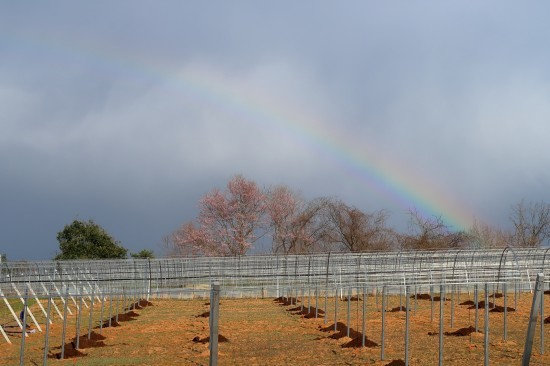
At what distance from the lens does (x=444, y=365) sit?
14914 mm

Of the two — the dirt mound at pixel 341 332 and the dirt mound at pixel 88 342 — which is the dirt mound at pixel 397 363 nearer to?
the dirt mound at pixel 341 332

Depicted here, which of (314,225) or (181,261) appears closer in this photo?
(181,261)

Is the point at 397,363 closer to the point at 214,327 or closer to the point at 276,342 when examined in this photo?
the point at 214,327

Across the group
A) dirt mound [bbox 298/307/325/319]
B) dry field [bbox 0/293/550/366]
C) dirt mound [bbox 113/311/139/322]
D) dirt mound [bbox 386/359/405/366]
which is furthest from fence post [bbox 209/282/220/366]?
dirt mound [bbox 113/311/139/322]

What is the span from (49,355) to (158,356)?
8.90 feet

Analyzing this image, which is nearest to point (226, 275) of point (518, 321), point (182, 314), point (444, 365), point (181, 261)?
point (181, 261)

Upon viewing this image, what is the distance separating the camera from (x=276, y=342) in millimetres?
19031

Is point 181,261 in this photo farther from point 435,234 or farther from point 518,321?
point 435,234

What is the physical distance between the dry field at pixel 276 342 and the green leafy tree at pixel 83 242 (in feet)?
76.3

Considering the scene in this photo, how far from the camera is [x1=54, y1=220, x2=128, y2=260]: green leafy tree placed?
49.7 meters

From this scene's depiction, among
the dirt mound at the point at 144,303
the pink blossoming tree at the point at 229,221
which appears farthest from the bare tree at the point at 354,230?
the dirt mound at the point at 144,303

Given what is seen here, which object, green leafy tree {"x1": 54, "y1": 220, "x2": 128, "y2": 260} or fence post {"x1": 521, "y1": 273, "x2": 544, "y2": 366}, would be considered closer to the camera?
fence post {"x1": 521, "y1": 273, "x2": 544, "y2": 366}

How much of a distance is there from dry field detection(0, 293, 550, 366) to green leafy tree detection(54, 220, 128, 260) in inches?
916

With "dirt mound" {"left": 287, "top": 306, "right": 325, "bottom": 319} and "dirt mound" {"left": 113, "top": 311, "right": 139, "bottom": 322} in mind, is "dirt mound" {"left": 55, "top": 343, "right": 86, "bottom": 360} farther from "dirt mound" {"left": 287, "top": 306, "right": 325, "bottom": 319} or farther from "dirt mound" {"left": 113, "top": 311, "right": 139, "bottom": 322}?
"dirt mound" {"left": 287, "top": 306, "right": 325, "bottom": 319}
